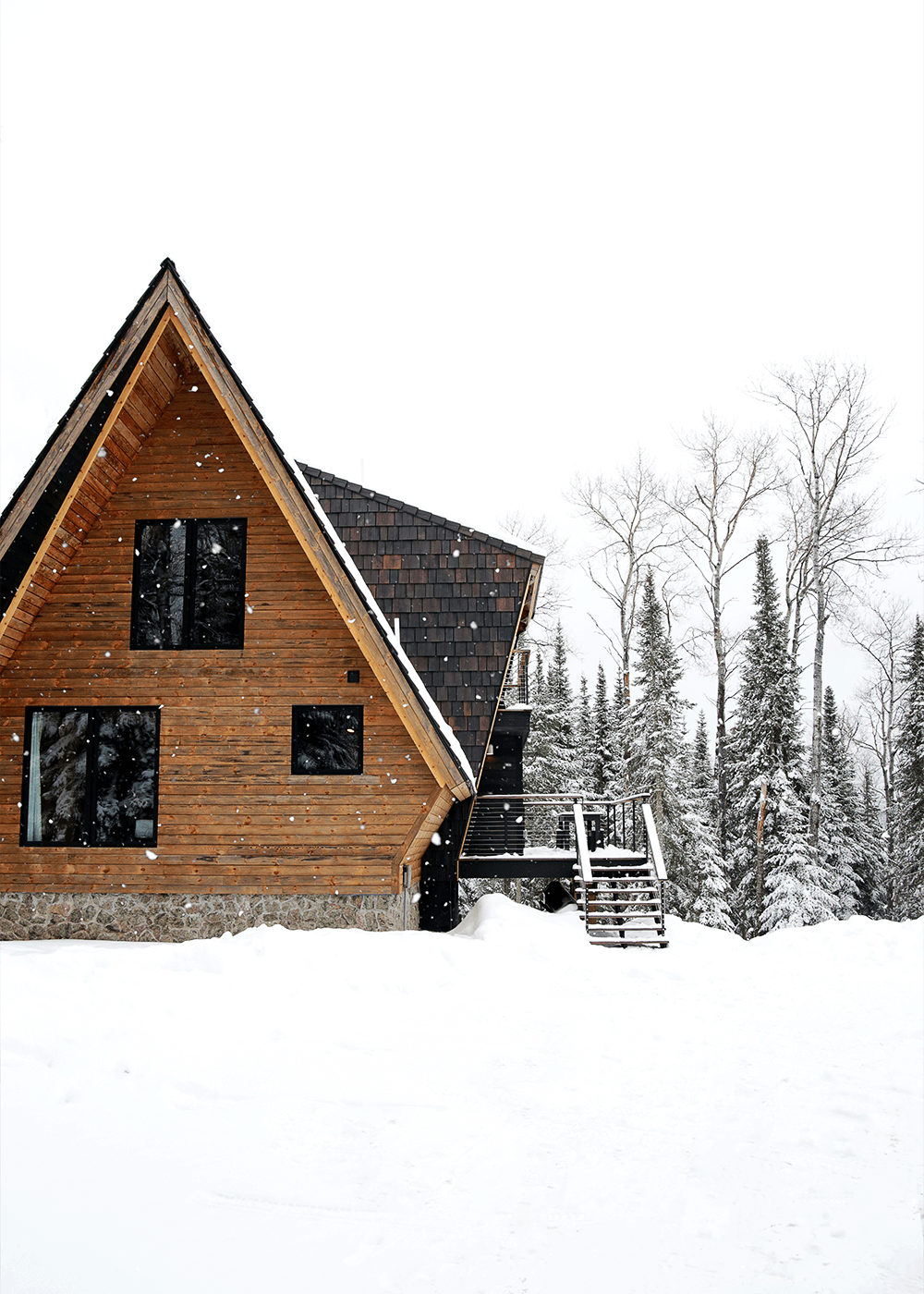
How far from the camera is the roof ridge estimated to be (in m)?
11.9

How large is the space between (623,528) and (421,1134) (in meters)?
24.5

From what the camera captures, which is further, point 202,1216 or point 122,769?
point 122,769

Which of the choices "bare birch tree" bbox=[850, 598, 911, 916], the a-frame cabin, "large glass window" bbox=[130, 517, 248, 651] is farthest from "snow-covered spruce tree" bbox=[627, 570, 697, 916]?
"large glass window" bbox=[130, 517, 248, 651]

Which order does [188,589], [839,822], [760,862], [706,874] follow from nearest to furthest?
[188,589] → [760,862] → [706,874] → [839,822]

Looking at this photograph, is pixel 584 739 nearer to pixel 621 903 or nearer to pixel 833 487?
pixel 833 487

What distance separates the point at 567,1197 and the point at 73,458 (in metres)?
8.38

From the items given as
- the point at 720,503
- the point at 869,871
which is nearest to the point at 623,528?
the point at 720,503

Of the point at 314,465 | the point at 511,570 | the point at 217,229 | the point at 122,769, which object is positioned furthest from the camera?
the point at 217,229

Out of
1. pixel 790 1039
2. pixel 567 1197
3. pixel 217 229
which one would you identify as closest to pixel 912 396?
pixel 790 1039

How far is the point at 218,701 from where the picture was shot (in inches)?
402

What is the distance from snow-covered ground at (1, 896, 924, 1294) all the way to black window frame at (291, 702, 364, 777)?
2.72 metres

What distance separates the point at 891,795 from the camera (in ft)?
98.4

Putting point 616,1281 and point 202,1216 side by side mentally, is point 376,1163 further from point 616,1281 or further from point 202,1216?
point 616,1281

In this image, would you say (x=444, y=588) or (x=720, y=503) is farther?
(x=720, y=503)
